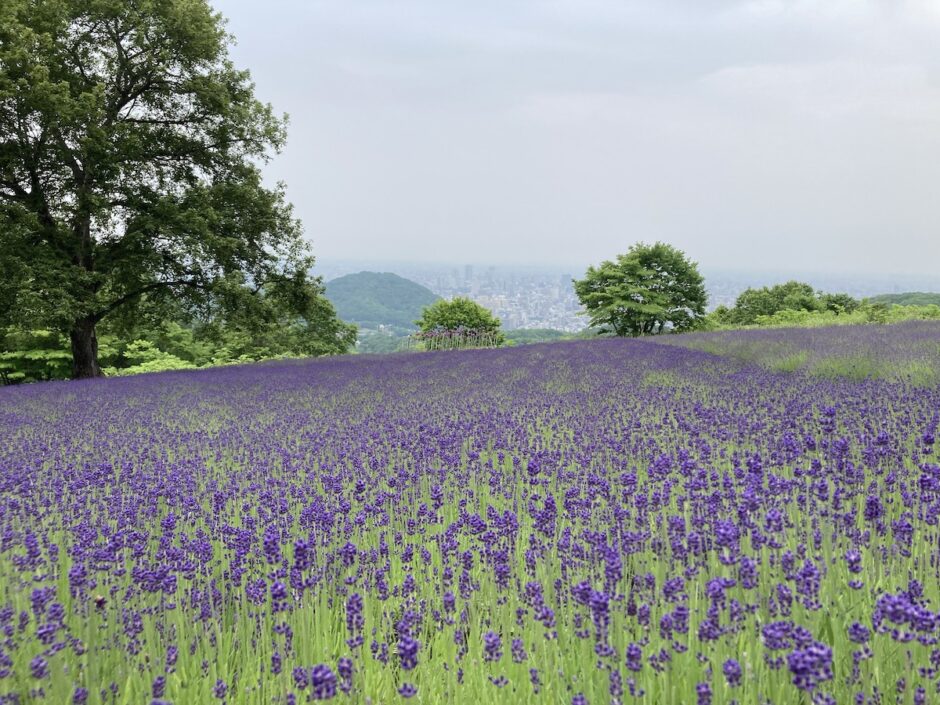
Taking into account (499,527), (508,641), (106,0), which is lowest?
(508,641)

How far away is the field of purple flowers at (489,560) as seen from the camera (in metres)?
1.98

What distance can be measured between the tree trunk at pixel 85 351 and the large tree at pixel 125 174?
0.11 ft

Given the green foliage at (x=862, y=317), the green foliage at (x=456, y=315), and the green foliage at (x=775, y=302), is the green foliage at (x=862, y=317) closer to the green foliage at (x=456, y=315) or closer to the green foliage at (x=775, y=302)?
the green foliage at (x=456, y=315)

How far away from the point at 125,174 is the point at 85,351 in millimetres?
5066

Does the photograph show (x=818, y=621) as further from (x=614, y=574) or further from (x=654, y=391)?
(x=654, y=391)

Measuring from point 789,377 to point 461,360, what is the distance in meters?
7.36

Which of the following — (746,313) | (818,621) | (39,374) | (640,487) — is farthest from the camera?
(746,313)

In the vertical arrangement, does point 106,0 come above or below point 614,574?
above

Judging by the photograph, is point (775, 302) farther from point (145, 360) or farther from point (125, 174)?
point (125, 174)

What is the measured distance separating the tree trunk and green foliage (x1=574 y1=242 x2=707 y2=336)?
26445 millimetres

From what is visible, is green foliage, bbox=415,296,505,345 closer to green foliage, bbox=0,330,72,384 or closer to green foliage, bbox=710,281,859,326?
green foliage, bbox=710,281,859,326

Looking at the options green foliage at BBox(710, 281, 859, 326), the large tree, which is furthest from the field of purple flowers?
green foliage at BBox(710, 281, 859, 326)

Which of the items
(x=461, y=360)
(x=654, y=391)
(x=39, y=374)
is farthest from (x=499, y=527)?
(x=39, y=374)

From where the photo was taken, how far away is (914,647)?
208 cm
